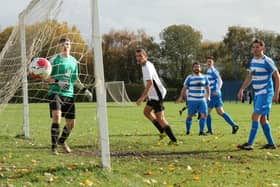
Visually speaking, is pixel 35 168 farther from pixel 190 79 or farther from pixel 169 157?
pixel 190 79

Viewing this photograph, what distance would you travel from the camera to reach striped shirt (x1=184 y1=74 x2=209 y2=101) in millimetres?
11836

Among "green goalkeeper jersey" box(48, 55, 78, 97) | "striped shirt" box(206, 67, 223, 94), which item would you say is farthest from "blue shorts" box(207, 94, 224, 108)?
"green goalkeeper jersey" box(48, 55, 78, 97)

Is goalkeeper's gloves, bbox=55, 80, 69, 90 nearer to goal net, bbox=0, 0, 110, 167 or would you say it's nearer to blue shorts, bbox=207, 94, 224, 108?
goal net, bbox=0, 0, 110, 167

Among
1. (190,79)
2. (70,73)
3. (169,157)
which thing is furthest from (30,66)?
(190,79)

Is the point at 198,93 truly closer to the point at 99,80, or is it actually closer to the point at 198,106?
the point at 198,106

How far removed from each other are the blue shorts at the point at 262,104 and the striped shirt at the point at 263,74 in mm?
74

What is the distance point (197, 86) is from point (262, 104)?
3.18 metres

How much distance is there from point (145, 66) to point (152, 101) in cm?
80

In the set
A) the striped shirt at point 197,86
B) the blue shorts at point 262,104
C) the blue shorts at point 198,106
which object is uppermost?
the striped shirt at point 197,86

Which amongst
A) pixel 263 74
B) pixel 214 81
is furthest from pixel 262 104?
pixel 214 81

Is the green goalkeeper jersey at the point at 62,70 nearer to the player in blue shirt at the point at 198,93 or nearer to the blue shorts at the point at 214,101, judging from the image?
the player in blue shirt at the point at 198,93

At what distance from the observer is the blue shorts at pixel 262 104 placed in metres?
8.75

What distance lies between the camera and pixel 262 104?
8.77 meters

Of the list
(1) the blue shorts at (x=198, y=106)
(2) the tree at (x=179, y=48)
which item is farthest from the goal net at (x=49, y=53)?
(2) the tree at (x=179, y=48)
